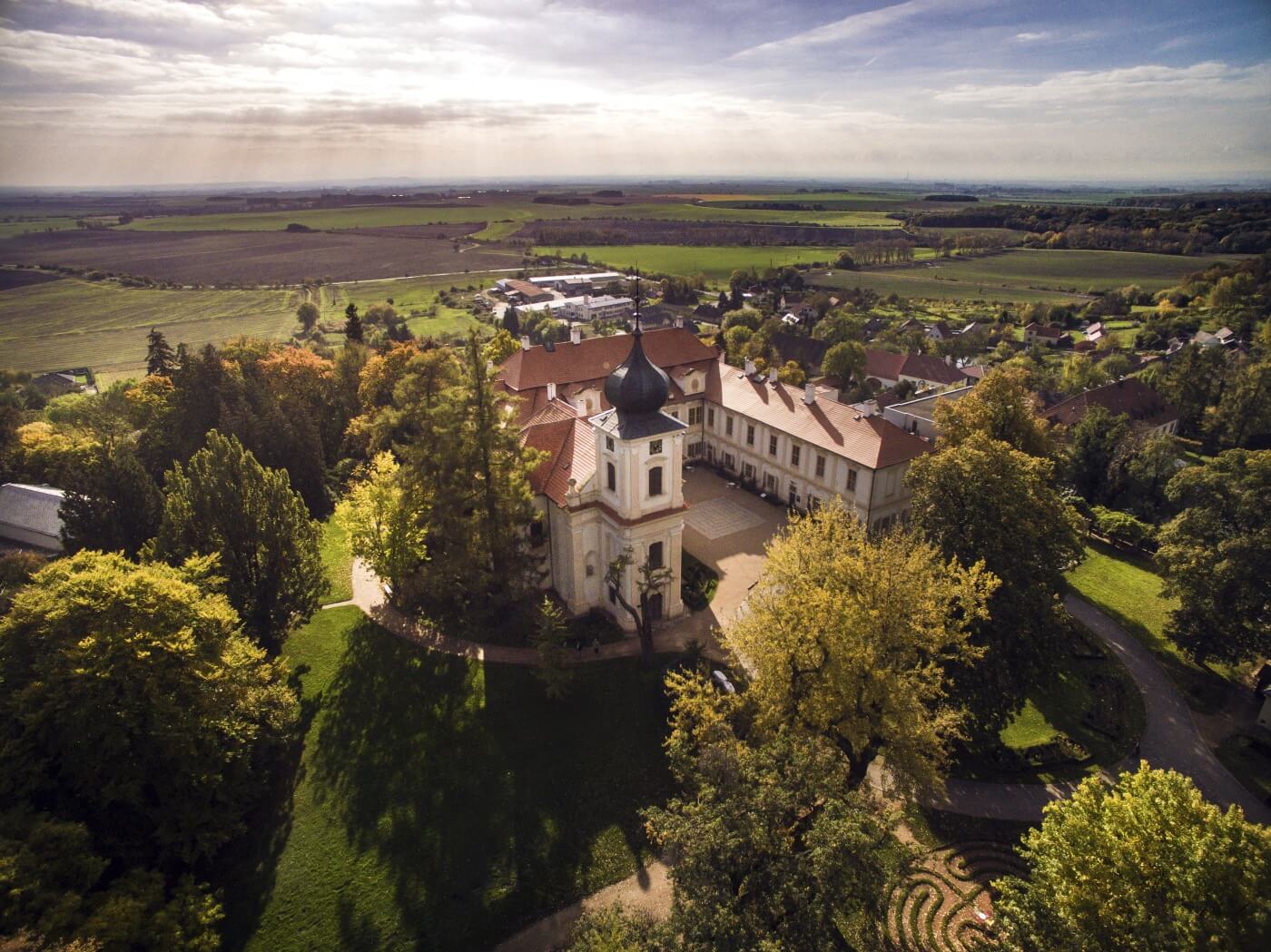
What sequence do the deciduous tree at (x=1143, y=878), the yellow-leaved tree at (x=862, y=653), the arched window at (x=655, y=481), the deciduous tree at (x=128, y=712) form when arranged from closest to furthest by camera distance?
1. the deciduous tree at (x=1143, y=878)
2. the deciduous tree at (x=128, y=712)
3. the yellow-leaved tree at (x=862, y=653)
4. the arched window at (x=655, y=481)

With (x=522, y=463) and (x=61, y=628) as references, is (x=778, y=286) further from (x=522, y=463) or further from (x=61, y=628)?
(x=61, y=628)

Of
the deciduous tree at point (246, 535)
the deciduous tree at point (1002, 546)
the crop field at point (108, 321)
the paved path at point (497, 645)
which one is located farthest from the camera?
the crop field at point (108, 321)

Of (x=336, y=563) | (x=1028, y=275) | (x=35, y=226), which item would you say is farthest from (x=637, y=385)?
(x=1028, y=275)

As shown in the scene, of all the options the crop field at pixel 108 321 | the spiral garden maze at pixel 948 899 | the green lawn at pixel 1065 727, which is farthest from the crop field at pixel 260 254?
the green lawn at pixel 1065 727

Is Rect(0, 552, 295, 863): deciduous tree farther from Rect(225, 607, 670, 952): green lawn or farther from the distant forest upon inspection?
the distant forest

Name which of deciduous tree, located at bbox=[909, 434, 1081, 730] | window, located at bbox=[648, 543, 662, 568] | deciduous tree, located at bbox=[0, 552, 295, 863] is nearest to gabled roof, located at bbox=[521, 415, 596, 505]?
window, located at bbox=[648, 543, 662, 568]

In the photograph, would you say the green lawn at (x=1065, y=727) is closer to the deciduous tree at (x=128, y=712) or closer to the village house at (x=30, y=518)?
the deciduous tree at (x=128, y=712)

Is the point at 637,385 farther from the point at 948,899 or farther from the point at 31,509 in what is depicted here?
the point at 31,509

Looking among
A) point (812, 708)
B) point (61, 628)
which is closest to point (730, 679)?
point (812, 708)
